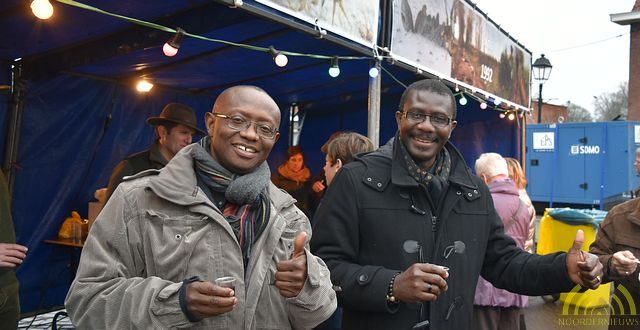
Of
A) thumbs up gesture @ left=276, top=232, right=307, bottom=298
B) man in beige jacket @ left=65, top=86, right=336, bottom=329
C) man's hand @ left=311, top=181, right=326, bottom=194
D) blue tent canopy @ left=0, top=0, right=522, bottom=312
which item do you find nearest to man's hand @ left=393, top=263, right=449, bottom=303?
man in beige jacket @ left=65, top=86, right=336, bottom=329

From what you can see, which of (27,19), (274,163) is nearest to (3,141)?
(27,19)

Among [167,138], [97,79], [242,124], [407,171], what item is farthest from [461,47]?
[242,124]

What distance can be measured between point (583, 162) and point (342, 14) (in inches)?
536

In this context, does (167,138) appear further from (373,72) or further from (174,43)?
(373,72)

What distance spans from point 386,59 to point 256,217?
14.1 ft

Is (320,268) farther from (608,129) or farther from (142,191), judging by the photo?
(608,129)

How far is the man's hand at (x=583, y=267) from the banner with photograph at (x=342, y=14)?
9.82 feet

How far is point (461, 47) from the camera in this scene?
753cm

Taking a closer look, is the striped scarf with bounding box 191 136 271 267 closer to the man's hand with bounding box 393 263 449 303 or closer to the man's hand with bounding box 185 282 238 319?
the man's hand with bounding box 185 282 238 319

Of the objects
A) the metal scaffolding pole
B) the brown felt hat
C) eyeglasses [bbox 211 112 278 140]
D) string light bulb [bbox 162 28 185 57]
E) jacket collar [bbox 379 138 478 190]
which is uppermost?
string light bulb [bbox 162 28 185 57]

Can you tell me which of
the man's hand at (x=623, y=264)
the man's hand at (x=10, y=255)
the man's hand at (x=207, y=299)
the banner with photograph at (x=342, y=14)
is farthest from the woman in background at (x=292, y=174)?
the man's hand at (x=207, y=299)

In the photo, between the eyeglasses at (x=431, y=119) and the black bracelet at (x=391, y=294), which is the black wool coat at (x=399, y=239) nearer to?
the black bracelet at (x=391, y=294)

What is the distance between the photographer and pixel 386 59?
18.9ft

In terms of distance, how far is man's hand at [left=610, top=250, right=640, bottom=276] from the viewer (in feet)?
7.49
